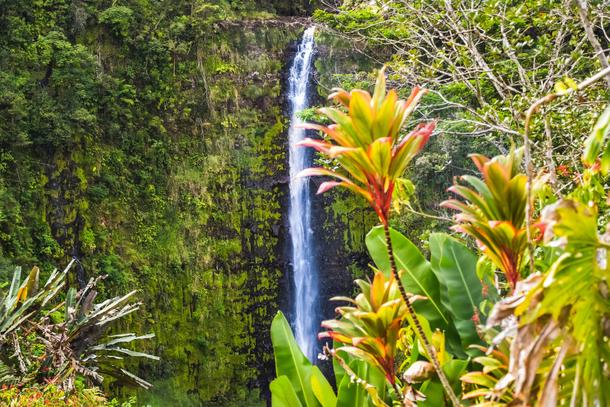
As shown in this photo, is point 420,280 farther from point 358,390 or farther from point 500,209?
point 500,209

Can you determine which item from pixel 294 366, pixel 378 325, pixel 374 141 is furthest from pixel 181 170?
pixel 374 141

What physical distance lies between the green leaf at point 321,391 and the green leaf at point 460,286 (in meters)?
0.53

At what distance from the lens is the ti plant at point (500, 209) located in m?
1.26

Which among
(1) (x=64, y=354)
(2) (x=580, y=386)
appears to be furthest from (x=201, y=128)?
(2) (x=580, y=386)

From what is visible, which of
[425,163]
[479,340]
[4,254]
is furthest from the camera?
[425,163]

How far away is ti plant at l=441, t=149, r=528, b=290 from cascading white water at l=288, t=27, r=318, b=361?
8.99 m

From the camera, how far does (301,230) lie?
10.6 meters

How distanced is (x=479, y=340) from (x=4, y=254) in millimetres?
7804

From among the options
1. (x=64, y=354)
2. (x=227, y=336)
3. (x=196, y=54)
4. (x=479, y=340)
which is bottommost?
(x=227, y=336)

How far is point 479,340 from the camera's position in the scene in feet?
6.04

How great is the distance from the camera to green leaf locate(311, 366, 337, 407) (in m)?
2.00

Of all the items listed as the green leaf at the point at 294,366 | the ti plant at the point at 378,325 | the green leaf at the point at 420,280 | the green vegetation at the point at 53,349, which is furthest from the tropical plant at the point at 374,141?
the green vegetation at the point at 53,349

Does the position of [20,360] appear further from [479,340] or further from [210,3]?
[210,3]

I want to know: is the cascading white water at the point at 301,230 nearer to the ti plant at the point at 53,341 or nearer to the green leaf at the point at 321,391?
the ti plant at the point at 53,341
